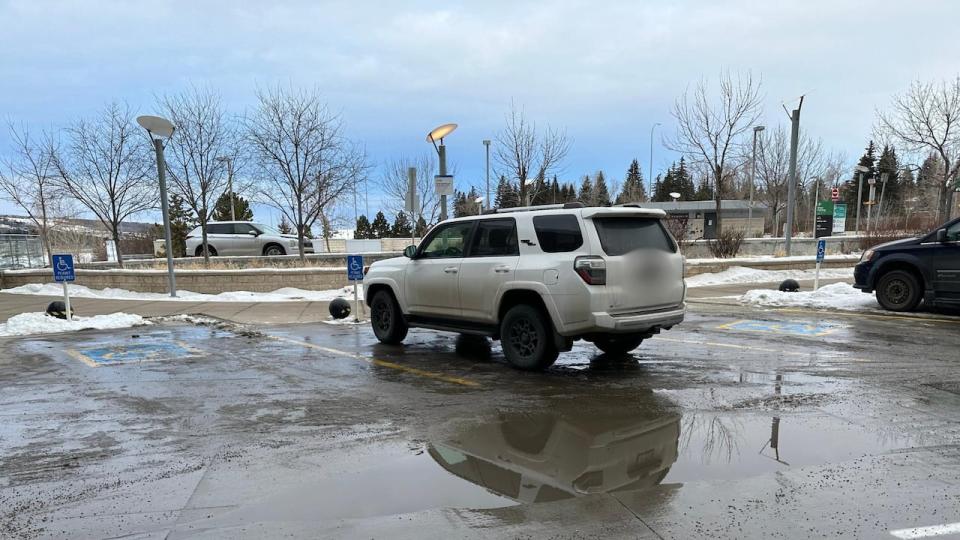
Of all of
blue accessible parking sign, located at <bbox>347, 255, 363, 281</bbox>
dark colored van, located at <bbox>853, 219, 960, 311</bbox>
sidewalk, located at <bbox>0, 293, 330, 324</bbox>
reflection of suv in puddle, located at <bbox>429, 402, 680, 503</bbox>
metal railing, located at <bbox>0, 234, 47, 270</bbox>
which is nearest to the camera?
reflection of suv in puddle, located at <bbox>429, 402, 680, 503</bbox>

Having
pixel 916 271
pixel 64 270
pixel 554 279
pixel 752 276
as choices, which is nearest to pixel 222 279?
pixel 64 270

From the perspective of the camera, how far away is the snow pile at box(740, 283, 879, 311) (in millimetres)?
11039

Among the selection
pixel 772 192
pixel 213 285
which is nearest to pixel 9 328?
pixel 213 285

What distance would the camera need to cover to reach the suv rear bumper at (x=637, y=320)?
5723mm

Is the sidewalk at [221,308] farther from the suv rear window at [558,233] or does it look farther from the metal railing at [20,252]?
the metal railing at [20,252]

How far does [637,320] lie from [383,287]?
4055 mm

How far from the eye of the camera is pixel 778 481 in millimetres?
3531

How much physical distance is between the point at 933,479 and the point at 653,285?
3031 mm

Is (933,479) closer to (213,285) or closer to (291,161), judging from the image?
(213,285)

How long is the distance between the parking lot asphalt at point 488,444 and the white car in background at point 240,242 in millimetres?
13512

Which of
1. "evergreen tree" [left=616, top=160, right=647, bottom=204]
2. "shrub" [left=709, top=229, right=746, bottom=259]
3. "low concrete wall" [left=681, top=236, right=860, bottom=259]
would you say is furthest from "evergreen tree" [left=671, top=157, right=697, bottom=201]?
"shrub" [left=709, top=229, right=746, bottom=259]

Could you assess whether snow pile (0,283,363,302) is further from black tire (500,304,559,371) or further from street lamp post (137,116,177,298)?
black tire (500,304,559,371)

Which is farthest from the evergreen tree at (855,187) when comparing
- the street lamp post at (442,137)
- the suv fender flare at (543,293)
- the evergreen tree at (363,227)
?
the suv fender flare at (543,293)

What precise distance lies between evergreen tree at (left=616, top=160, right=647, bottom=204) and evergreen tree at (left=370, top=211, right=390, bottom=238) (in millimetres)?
25370
